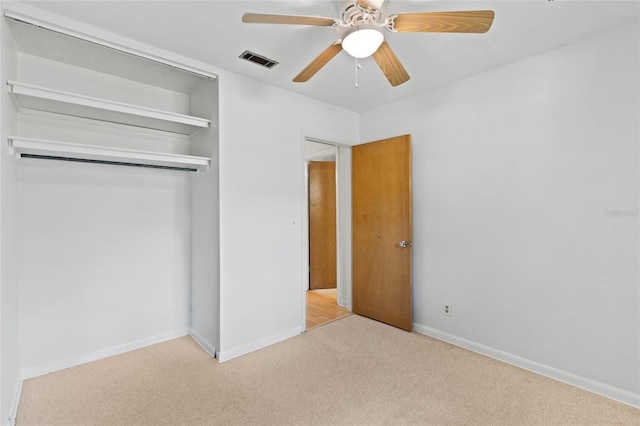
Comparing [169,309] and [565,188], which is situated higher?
[565,188]

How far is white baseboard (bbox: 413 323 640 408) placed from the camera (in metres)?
2.01

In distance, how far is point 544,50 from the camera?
2.31 meters

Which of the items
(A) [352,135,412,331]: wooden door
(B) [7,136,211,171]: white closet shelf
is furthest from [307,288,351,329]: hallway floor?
(B) [7,136,211,171]: white closet shelf

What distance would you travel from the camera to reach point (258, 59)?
2.43 m

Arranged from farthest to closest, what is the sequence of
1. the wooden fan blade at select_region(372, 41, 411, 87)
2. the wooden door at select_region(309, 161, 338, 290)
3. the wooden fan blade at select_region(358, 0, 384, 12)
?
the wooden door at select_region(309, 161, 338, 290)
the wooden fan blade at select_region(372, 41, 411, 87)
the wooden fan blade at select_region(358, 0, 384, 12)

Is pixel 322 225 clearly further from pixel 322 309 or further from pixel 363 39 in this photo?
pixel 363 39

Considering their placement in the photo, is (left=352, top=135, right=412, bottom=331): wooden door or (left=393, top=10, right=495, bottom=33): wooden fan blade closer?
(left=393, top=10, right=495, bottom=33): wooden fan blade

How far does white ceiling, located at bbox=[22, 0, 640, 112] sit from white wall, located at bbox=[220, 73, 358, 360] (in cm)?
31

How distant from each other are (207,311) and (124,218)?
3.65 feet

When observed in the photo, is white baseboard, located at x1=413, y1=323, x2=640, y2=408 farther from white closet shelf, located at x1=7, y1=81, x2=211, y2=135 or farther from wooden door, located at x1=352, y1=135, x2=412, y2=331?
white closet shelf, located at x1=7, y1=81, x2=211, y2=135

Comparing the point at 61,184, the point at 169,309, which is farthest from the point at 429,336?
the point at 61,184

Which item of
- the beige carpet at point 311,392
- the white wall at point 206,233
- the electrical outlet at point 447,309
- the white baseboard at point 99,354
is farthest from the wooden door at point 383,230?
the white baseboard at point 99,354

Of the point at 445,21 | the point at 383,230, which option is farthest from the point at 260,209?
the point at 445,21

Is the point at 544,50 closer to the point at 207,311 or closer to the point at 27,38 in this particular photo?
the point at 207,311
